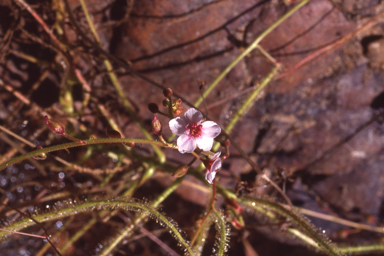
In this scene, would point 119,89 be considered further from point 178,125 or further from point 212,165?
point 212,165

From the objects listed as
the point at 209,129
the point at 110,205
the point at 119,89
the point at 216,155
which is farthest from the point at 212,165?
the point at 119,89

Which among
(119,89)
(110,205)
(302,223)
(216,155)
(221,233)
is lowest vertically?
(110,205)

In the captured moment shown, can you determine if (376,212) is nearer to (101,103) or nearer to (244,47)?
(244,47)

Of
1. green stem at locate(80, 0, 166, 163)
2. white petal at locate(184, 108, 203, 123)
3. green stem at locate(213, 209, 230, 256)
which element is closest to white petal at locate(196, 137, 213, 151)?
white petal at locate(184, 108, 203, 123)

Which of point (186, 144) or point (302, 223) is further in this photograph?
point (302, 223)

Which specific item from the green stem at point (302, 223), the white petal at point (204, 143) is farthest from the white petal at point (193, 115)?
the green stem at point (302, 223)

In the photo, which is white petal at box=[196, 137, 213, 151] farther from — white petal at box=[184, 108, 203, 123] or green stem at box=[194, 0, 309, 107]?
green stem at box=[194, 0, 309, 107]

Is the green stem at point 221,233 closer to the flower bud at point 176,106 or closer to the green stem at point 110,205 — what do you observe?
the green stem at point 110,205
